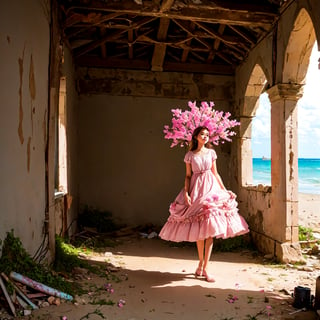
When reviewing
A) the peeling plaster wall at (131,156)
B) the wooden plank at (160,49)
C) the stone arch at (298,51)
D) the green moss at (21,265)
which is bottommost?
the green moss at (21,265)

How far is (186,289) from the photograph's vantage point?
4434 millimetres

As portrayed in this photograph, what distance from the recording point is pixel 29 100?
401 centimetres

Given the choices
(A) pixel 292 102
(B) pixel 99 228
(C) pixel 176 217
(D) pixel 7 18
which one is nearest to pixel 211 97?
(A) pixel 292 102

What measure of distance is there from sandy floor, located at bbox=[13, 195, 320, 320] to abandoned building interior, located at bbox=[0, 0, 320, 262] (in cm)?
75

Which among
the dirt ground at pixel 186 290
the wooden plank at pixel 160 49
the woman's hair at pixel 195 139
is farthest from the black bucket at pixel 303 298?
the wooden plank at pixel 160 49

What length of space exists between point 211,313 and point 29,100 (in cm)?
291

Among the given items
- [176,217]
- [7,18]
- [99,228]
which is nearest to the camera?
[7,18]

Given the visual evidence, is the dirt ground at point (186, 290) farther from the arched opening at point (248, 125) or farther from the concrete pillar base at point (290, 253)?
the arched opening at point (248, 125)

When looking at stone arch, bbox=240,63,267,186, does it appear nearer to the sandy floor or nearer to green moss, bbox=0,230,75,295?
the sandy floor

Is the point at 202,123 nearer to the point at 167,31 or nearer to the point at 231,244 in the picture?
the point at 231,244

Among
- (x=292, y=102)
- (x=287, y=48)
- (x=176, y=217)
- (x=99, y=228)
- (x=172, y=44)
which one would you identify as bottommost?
(x=99, y=228)

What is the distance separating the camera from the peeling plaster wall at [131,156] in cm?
842

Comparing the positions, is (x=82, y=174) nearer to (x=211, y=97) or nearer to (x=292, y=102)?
(x=211, y=97)

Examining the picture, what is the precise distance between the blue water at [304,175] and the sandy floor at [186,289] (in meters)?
20.1
